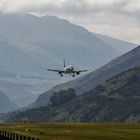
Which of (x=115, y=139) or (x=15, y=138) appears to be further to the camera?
(x=115, y=139)

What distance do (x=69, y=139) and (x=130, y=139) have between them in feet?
32.4

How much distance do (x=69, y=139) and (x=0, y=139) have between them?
19.4 metres

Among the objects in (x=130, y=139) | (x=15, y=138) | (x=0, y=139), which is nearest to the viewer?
(x=15, y=138)

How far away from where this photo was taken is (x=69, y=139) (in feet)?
292

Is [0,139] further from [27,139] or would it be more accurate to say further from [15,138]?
[27,139]

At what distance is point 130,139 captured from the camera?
88812mm

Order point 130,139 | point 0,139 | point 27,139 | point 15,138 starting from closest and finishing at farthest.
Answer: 1. point 27,139
2. point 15,138
3. point 0,139
4. point 130,139

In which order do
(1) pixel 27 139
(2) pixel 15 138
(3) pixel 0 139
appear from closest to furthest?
1. (1) pixel 27 139
2. (2) pixel 15 138
3. (3) pixel 0 139

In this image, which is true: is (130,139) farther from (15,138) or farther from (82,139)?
(15,138)

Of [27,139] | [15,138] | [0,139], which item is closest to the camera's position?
[27,139]

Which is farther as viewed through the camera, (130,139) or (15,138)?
(130,139)

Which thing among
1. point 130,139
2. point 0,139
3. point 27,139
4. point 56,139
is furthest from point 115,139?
point 27,139

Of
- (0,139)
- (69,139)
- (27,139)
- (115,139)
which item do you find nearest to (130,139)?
(115,139)

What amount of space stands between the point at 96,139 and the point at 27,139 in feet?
101
